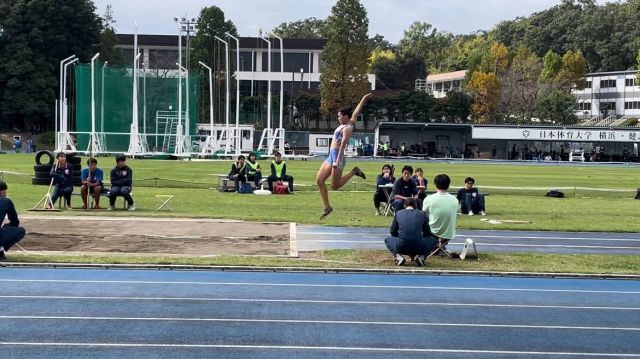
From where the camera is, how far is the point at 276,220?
2045 centimetres

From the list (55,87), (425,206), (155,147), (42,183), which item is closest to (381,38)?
(55,87)

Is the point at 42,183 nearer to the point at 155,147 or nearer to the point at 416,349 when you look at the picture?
the point at 416,349

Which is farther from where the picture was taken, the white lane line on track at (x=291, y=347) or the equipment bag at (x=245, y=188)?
the equipment bag at (x=245, y=188)

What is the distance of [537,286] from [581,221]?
10.5 metres

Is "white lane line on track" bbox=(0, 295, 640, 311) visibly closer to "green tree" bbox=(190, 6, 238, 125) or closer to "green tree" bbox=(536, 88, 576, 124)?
"green tree" bbox=(190, 6, 238, 125)

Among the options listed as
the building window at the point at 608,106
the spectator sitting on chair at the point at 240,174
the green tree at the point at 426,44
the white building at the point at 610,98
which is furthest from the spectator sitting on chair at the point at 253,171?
the green tree at the point at 426,44

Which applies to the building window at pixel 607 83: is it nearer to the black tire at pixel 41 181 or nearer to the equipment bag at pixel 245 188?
the equipment bag at pixel 245 188

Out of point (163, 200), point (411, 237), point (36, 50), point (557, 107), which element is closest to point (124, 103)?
point (36, 50)

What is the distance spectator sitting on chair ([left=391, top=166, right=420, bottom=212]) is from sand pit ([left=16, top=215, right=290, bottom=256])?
2625 millimetres

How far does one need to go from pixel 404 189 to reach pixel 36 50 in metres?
71.3

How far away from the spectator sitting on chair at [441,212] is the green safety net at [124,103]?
4398 cm

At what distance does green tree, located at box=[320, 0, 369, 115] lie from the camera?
84.0 metres

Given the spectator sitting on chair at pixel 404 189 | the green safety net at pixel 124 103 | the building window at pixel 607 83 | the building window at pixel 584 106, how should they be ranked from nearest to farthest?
the spectator sitting on chair at pixel 404 189 → the green safety net at pixel 124 103 → the building window at pixel 607 83 → the building window at pixel 584 106

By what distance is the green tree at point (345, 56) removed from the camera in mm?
84000
